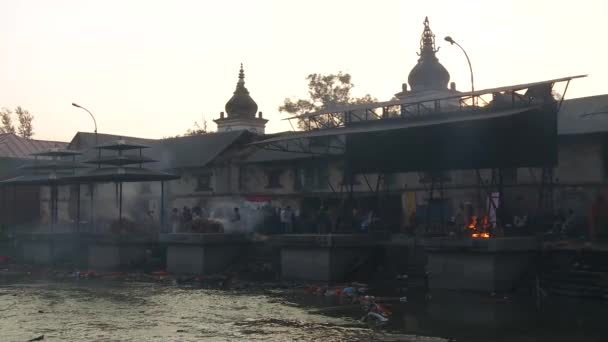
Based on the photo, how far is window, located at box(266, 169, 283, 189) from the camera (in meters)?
36.9

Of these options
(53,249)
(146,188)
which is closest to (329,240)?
(53,249)

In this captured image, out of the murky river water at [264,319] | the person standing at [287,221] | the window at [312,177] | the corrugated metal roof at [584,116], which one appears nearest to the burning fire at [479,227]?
the murky river water at [264,319]

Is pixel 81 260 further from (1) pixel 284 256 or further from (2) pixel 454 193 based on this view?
(2) pixel 454 193

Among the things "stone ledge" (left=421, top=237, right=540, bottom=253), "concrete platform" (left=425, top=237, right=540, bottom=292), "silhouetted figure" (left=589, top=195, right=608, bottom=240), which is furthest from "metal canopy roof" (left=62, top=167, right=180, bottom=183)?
"silhouetted figure" (left=589, top=195, right=608, bottom=240)

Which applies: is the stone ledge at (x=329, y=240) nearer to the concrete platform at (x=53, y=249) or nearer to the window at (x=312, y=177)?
the window at (x=312, y=177)

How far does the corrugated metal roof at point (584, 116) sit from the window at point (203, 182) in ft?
64.1

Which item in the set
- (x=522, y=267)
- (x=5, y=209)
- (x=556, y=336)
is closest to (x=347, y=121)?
(x=522, y=267)

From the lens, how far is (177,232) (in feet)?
102

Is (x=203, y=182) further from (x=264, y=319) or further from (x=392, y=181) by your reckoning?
(x=264, y=319)

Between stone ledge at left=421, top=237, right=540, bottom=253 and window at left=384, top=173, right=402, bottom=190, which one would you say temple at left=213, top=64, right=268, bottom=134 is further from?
Answer: stone ledge at left=421, top=237, right=540, bottom=253

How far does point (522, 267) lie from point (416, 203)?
28.9ft

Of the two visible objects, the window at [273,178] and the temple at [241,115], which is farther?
the temple at [241,115]

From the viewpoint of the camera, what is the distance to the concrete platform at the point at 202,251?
93.4 ft

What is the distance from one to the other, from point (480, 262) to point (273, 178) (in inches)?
679
